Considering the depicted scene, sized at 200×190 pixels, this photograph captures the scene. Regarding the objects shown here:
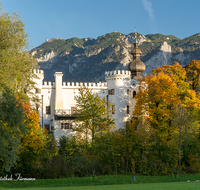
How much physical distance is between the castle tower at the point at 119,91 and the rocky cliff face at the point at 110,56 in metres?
86.1


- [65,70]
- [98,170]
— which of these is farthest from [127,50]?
[98,170]

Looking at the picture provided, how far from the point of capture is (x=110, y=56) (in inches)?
5984

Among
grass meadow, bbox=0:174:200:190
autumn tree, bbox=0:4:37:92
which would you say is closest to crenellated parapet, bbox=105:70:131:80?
autumn tree, bbox=0:4:37:92

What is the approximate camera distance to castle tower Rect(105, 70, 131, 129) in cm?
4381

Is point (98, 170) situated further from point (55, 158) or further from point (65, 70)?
point (65, 70)

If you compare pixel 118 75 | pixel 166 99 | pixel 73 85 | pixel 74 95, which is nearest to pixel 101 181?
pixel 166 99

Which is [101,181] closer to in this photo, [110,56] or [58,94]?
[58,94]

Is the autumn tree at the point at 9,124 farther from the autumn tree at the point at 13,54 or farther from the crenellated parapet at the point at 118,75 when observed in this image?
the crenellated parapet at the point at 118,75

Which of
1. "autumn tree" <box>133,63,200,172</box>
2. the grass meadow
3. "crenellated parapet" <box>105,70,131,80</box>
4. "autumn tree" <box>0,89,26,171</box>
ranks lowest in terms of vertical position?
the grass meadow

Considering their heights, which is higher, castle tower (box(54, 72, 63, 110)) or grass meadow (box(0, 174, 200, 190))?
castle tower (box(54, 72, 63, 110))

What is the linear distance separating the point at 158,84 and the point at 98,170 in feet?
50.2

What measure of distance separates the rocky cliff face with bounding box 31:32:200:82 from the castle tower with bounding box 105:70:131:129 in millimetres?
86067

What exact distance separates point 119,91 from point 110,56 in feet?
359

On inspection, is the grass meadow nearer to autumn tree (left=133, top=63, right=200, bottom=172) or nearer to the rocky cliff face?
autumn tree (left=133, top=63, right=200, bottom=172)
